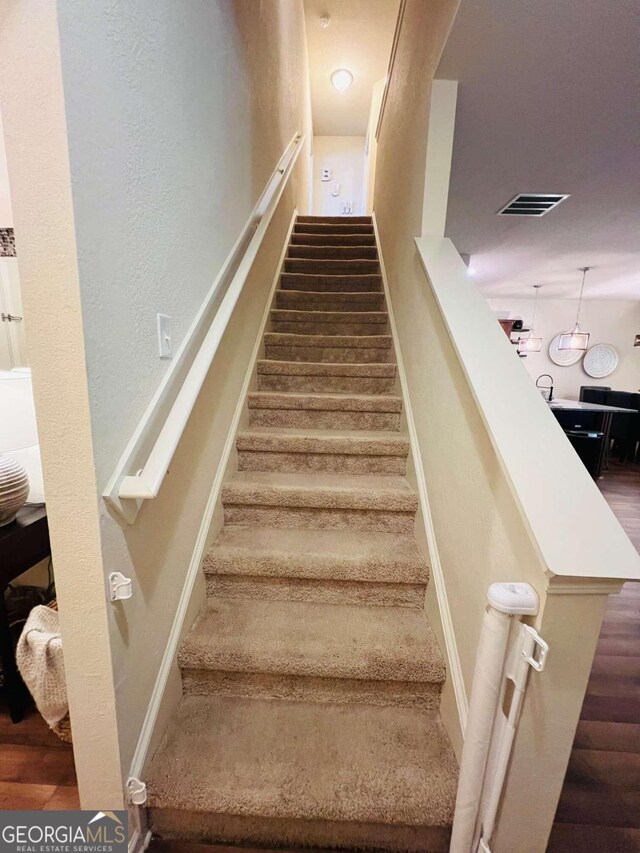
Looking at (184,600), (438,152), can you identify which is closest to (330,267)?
(438,152)

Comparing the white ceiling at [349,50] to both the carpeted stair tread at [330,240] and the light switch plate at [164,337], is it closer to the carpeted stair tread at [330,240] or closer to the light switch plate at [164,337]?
the carpeted stair tread at [330,240]

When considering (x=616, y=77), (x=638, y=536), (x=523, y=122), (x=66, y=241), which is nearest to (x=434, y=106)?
(x=523, y=122)

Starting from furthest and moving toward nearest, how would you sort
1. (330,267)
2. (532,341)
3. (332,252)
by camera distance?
1. (532,341)
2. (332,252)
3. (330,267)

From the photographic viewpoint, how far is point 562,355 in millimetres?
6664

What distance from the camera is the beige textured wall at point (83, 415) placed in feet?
2.02

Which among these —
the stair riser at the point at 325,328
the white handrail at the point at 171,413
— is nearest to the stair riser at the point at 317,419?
the white handrail at the point at 171,413

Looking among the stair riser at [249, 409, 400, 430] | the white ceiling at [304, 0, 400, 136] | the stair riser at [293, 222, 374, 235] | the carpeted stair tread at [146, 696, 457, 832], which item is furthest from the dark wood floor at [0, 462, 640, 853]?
the white ceiling at [304, 0, 400, 136]

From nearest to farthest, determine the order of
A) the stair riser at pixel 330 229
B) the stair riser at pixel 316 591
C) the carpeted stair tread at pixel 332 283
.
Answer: the stair riser at pixel 316 591, the carpeted stair tread at pixel 332 283, the stair riser at pixel 330 229

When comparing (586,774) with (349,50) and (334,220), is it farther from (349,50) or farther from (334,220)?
(349,50)

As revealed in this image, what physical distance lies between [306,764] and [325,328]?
2335 millimetres

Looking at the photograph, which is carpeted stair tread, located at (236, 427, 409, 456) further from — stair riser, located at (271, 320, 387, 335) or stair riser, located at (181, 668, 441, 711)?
stair riser, located at (271, 320, 387, 335)

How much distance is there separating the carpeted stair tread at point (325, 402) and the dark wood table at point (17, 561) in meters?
1.08

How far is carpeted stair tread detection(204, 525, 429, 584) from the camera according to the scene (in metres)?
1.30

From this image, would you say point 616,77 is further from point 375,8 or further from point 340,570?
point 375,8
